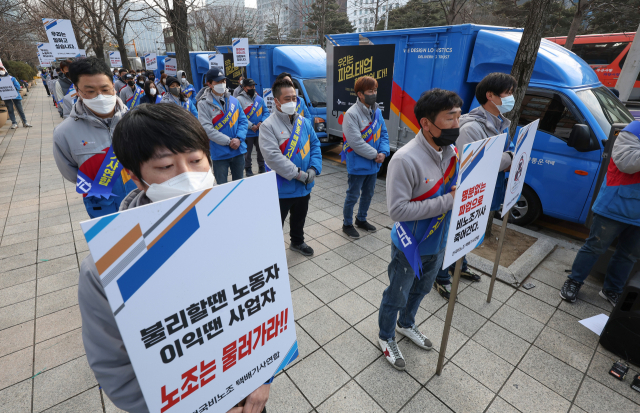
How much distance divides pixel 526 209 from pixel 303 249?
11.5ft

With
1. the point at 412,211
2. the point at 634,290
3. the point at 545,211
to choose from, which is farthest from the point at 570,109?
the point at 412,211

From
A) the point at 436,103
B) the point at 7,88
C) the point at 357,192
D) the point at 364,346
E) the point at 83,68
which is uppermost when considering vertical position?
the point at 83,68

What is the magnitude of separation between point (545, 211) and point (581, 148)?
1139 mm

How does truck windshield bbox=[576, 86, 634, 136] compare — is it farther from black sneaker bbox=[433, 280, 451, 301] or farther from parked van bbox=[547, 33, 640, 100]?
parked van bbox=[547, 33, 640, 100]

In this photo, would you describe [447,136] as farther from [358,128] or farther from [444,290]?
[358,128]

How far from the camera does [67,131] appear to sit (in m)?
2.64

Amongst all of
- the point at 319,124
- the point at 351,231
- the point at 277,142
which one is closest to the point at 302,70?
the point at 319,124

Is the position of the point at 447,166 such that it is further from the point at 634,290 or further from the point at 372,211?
the point at 372,211

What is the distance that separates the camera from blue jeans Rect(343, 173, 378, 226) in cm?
445

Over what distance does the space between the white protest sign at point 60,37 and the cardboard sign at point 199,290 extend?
9.52m

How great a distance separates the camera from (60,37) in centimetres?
772

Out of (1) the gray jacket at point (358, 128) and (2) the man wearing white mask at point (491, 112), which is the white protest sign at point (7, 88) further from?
(2) the man wearing white mask at point (491, 112)

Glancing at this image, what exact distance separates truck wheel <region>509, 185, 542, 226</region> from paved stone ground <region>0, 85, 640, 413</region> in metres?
0.79

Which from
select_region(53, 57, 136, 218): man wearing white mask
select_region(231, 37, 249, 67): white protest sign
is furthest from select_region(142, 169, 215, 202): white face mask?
select_region(231, 37, 249, 67): white protest sign
